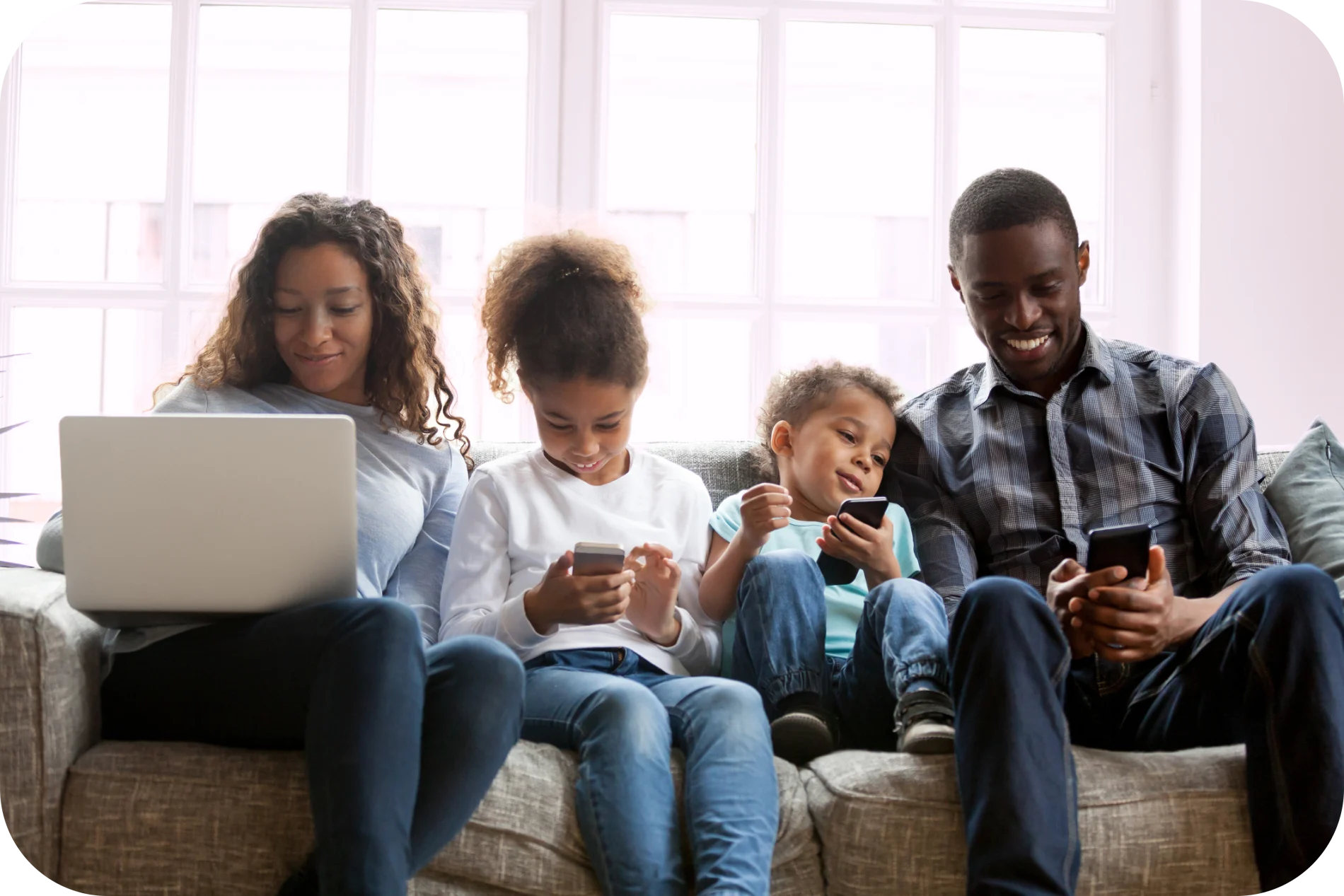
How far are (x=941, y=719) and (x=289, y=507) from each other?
85 cm

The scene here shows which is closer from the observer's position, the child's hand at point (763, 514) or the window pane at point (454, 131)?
the child's hand at point (763, 514)

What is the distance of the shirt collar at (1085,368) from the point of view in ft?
6.45

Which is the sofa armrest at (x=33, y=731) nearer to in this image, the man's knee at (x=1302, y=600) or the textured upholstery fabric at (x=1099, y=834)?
the textured upholstery fabric at (x=1099, y=834)

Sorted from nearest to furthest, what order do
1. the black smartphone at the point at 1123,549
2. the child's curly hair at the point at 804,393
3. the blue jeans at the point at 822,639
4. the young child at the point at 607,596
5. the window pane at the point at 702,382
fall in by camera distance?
1. the young child at the point at 607,596
2. the black smartphone at the point at 1123,549
3. the blue jeans at the point at 822,639
4. the child's curly hair at the point at 804,393
5. the window pane at the point at 702,382

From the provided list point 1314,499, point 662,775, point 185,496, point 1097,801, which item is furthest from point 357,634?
point 1314,499

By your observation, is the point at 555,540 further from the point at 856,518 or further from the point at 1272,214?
the point at 1272,214

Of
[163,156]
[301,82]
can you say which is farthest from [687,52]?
[163,156]

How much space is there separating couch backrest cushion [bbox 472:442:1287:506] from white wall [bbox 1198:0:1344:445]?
0.72 meters

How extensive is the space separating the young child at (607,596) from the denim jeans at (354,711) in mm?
155

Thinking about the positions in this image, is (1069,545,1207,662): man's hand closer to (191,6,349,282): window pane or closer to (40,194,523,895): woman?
(40,194,523,895): woman

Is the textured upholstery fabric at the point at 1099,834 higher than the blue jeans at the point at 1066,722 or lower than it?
lower

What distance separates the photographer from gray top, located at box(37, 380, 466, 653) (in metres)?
1.81

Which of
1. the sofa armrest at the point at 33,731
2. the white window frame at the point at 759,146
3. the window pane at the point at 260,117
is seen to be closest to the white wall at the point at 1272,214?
the white window frame at the point at 759,146

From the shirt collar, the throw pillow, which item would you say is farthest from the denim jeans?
the throw pillow
